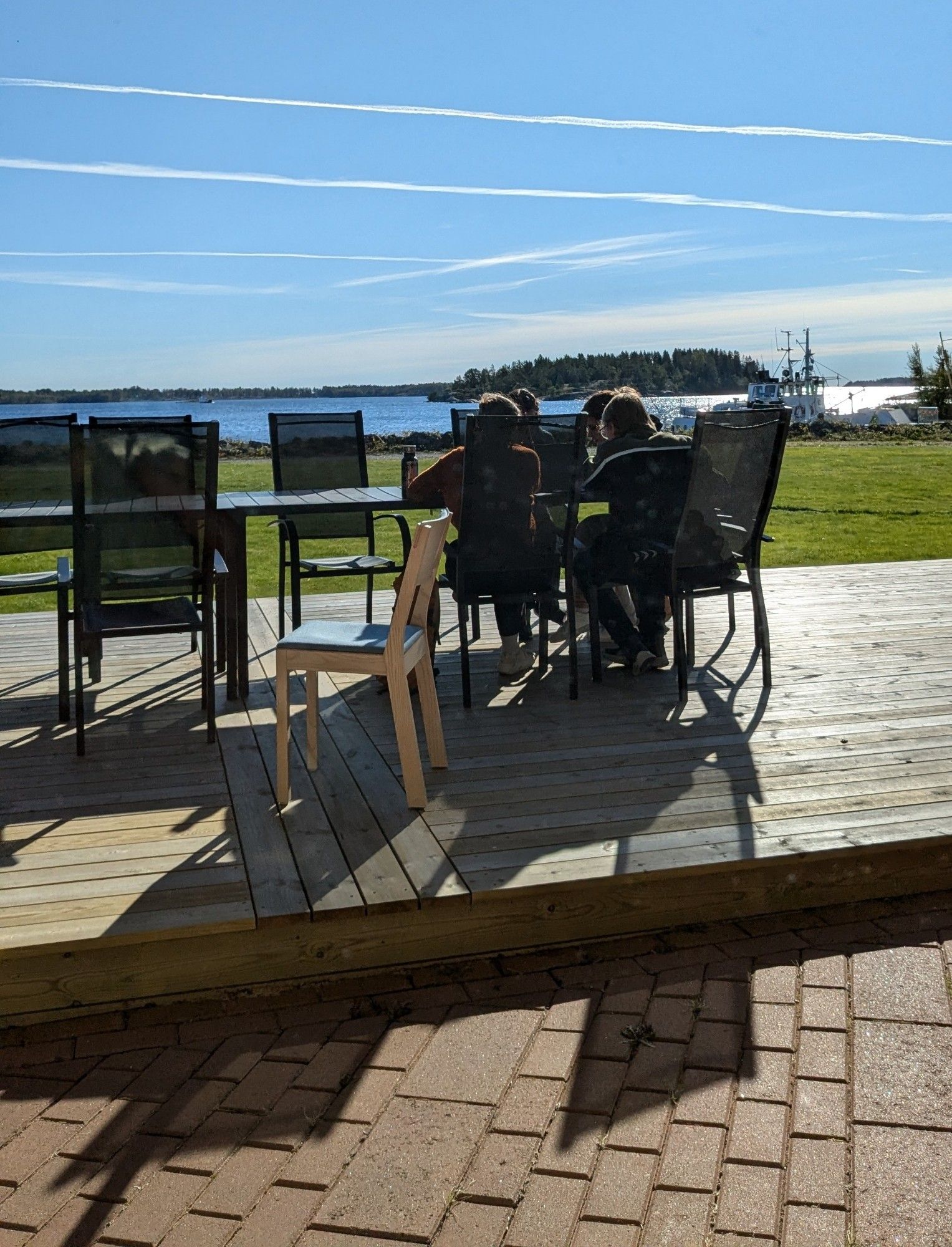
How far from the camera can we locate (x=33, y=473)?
458 centimetres

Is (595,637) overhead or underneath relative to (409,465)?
underneath

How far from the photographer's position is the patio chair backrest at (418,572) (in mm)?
3139

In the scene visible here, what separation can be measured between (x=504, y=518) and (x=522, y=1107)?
8.74 ft

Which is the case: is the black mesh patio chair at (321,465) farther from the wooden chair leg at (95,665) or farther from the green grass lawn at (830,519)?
the green grass lawn at (830,519)

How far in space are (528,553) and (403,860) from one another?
1936 mm

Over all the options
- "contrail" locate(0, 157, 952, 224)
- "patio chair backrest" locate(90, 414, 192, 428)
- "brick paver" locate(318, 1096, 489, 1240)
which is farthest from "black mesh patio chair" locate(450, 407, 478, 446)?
"contrail" locate(0, 157, 952, 224)

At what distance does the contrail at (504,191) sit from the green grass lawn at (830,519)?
25.4 metres

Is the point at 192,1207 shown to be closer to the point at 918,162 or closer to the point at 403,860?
the point at 403,860

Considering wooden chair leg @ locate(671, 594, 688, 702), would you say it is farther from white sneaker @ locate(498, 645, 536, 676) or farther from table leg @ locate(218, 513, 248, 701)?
table leg @ locate(218, 513, 248, 701)

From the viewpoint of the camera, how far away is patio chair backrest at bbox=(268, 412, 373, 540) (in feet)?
18.9

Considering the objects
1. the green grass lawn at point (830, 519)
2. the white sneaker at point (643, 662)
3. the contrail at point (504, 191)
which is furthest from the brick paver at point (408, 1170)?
the contrail at point (504, 191)

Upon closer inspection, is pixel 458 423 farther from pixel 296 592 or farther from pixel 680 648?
pixel 680 648

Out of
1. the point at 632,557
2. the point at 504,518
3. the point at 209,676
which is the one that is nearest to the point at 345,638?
the point at 209,676

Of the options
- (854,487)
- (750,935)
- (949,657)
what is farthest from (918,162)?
(750,935)
